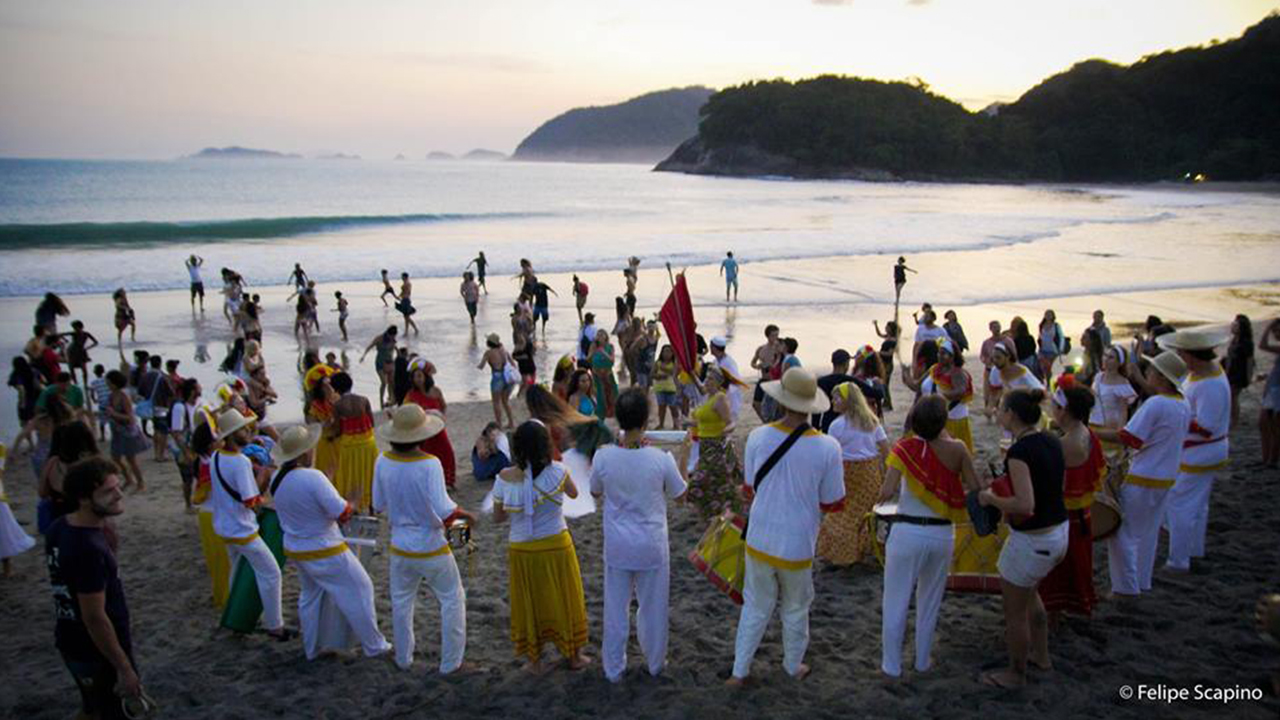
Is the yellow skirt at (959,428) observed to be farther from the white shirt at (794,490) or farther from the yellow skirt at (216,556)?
the yellow skirt at (216,556)

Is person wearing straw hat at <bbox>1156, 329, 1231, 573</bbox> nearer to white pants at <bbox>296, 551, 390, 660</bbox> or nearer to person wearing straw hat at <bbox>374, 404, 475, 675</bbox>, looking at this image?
person wearing straw hat at <bbox>374, 404, 475, 675</bbox>

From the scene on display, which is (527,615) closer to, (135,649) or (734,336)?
(135,649)

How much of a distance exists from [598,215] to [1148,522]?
6094 cm

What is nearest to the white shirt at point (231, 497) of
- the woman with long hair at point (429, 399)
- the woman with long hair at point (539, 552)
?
the woman with long hair at point (539, 552)

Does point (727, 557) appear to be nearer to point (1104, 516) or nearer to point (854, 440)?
point (854, 440)

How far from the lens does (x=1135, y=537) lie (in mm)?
6188

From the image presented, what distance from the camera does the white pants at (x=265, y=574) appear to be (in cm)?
612

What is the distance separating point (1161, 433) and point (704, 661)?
331cm

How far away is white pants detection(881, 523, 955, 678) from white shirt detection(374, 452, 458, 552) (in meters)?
2.53

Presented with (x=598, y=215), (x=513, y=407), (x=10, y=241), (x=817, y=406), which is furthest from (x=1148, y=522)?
(x=598, y=215)

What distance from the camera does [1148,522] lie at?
618cm

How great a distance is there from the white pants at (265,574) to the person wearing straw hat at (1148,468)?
5.55 metres

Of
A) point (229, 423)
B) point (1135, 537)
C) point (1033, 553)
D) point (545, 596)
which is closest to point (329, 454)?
point (229, 423)

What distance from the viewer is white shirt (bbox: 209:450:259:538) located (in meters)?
5.98
